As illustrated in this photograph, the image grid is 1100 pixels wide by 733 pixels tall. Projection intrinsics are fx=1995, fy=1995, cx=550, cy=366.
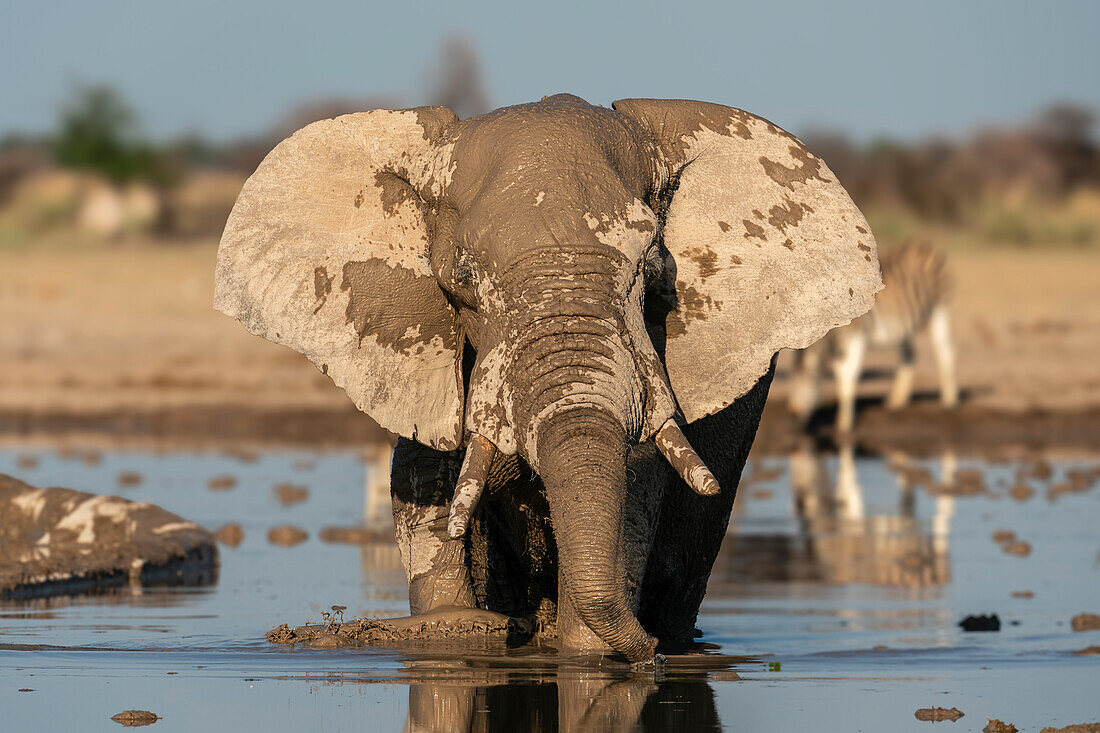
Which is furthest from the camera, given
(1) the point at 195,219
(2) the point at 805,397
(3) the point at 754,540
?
(1) the point at 195,219

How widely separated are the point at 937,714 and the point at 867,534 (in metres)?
7.00

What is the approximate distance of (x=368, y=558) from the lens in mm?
12133

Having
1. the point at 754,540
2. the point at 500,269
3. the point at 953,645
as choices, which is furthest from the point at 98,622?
the point at 754,540

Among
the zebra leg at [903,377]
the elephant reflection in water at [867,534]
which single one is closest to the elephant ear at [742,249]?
the elephant reflection in water at [867,534]

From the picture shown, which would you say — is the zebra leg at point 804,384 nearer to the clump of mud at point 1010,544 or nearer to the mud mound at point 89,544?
the clump of mud at point 1010,544

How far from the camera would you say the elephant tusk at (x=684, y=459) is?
6.66m

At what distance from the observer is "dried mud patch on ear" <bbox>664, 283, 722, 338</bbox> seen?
760 cm

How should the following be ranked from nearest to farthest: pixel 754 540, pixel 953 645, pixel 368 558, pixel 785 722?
pixel 785 722 → pixel 953 645 → pixel 368 558 → pixel 754 540

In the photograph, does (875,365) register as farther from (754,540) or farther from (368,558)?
(368,558)

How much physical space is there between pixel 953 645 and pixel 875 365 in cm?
2129

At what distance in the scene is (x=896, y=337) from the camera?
956 inches

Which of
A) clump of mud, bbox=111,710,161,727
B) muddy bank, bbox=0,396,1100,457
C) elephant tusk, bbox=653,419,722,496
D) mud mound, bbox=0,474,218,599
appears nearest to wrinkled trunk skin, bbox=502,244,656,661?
elephant tusk, bbox=653,419,722,496

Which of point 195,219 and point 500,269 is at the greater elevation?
point 195,219

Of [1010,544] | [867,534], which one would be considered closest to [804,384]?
[867,534]
